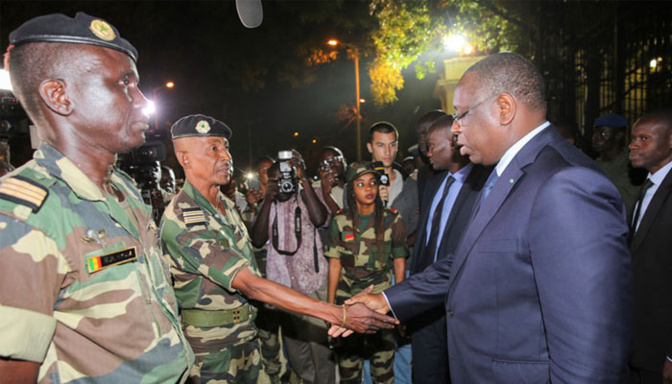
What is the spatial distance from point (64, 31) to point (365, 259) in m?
3.27

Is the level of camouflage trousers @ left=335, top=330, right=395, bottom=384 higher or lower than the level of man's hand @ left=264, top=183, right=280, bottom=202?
lower

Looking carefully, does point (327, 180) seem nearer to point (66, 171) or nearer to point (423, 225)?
point (423, 225)

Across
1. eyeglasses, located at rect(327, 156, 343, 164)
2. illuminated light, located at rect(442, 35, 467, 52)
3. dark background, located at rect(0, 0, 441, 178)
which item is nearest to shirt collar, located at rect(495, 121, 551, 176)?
eyeglasses, located at rect(327, 156, 343, 164)

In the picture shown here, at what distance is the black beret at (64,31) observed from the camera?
1.58m

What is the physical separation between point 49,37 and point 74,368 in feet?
4.25

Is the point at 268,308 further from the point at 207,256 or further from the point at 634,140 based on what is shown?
the point at 634,140

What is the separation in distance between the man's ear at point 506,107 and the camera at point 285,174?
10.7 feet

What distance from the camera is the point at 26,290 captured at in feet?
4.39

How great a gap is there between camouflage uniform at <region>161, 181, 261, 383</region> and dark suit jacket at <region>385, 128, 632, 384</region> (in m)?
1.56

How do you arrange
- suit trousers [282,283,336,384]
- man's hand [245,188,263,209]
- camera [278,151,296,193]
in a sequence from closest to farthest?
suit trousers [282,283,336,384]
camera [278,151,296,193]
man's hand [245,188,263,209]

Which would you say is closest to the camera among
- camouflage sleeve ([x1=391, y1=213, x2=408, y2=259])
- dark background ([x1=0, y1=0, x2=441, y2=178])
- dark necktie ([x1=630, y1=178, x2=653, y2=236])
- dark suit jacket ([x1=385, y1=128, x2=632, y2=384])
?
dark suit jacket ([x1=385, y1=128, x2=632, y2=384])

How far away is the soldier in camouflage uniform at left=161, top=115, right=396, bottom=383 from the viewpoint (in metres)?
2.80

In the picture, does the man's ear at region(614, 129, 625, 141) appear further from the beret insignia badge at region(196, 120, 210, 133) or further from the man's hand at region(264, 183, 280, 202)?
the beret insignia badge at region(196, 120, 210, 133)

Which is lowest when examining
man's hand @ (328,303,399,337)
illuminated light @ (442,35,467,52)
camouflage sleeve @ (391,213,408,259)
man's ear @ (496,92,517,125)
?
man's hand @ (328,303,399,337)
